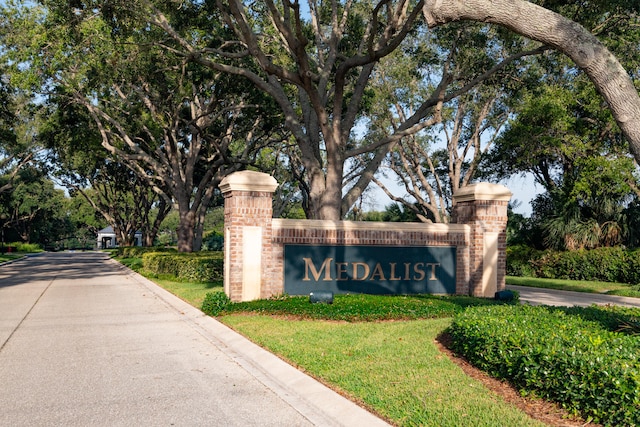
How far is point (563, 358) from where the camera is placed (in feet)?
18.0

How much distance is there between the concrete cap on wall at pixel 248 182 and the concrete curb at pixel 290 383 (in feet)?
10.9

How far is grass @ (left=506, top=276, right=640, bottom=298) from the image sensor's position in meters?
20.0

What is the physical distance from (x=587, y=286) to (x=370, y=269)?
12328 mm

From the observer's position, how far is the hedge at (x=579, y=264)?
78.8ft

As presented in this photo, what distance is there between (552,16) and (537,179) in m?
28.0

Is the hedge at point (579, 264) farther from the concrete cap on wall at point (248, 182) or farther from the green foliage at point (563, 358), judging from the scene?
the green foliage at point (563, 358)

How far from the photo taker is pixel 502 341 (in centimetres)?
654

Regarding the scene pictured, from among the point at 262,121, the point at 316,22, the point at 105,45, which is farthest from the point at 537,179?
the point at 105,45

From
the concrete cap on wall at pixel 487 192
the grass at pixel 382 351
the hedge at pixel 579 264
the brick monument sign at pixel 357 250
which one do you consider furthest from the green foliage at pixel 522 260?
the grass at pixel 382 351

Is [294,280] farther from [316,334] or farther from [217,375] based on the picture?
[217,375]

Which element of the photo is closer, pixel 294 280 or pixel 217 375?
pixel 217 375

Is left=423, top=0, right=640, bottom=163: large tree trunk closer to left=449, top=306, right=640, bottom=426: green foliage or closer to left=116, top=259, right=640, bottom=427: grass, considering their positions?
left=449, top=306, right=640, bottom=426: green foliage

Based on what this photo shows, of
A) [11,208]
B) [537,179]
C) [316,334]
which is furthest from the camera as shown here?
[11,208]

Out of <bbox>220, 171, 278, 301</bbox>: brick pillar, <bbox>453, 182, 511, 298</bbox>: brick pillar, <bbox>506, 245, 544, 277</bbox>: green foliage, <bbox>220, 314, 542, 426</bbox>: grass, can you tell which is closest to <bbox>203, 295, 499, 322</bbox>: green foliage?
<bbox>220, 314, 542, 426</bbox>: grass
